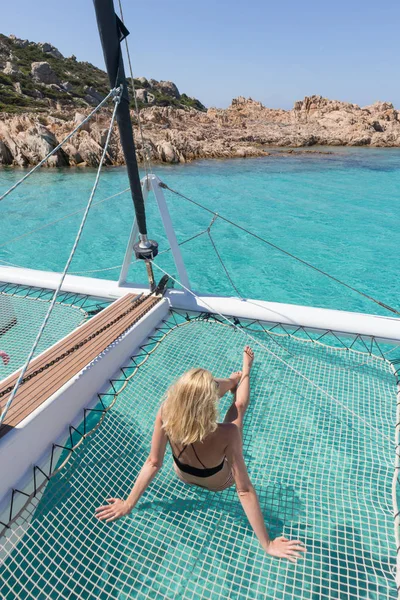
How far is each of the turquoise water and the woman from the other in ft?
15.5

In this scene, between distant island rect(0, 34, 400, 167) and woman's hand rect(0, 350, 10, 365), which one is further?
distant island rect(0, 34, 400, 167)

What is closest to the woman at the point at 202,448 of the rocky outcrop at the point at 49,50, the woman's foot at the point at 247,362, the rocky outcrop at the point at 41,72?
the woman's foot at the point at 247,362

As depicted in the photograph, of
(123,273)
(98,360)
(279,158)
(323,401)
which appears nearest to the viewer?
(98,360)

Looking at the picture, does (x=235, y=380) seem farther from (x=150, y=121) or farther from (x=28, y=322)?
(x=150, y=121)

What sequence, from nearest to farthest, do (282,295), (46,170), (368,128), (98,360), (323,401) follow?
(98,360)
(323,401)
(282,295)
(46,170)
(368,128)

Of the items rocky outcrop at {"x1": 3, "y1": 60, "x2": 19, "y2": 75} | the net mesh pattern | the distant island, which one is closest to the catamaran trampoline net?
the net mesh pattern

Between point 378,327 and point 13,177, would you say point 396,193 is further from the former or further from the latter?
point 13,177

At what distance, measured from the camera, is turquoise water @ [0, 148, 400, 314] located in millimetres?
7027

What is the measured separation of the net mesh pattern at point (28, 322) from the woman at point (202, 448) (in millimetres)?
2320

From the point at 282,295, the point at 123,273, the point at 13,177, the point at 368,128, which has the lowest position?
the point at 282,295

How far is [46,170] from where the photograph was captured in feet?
55.6

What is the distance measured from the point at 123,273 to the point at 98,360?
5.91 feet

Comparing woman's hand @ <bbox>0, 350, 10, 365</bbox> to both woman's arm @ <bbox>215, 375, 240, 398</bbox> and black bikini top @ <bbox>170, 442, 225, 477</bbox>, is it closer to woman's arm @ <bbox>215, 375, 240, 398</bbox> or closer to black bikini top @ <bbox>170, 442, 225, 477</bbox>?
woman's arm @ <bbox>215, 375, 240, 398</bbox>

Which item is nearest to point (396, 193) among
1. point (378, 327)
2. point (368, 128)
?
point (378, 327)
